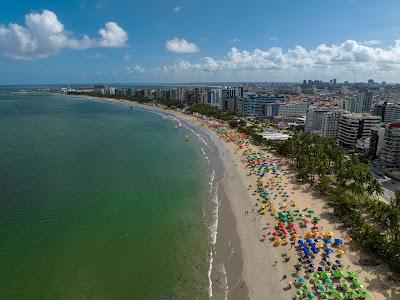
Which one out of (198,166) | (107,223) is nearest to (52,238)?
(107,223)

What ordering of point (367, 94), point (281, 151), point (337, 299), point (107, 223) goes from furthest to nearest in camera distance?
point (367, 94), point (281, 151), point (107, 223), point (337, 299)

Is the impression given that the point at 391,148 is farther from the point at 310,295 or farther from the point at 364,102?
the point at 364,102

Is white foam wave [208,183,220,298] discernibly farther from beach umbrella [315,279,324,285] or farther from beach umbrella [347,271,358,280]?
beach umbrella [347,271,358,280]

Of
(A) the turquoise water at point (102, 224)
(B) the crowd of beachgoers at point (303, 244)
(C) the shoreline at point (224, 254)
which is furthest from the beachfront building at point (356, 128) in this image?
(C) the shoreline at point (224, 254)

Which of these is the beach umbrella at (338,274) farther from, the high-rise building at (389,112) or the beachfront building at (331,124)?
the high-rise building at (389,112)

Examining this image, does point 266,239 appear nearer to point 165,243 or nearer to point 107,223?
point 165,243

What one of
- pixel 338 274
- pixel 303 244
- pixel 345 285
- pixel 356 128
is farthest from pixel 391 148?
pixel 345 285

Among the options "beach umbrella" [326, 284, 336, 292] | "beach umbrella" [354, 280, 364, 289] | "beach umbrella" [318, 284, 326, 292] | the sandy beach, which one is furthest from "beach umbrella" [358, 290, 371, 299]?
"beach umbrella" [318, 284, 326, 292]
